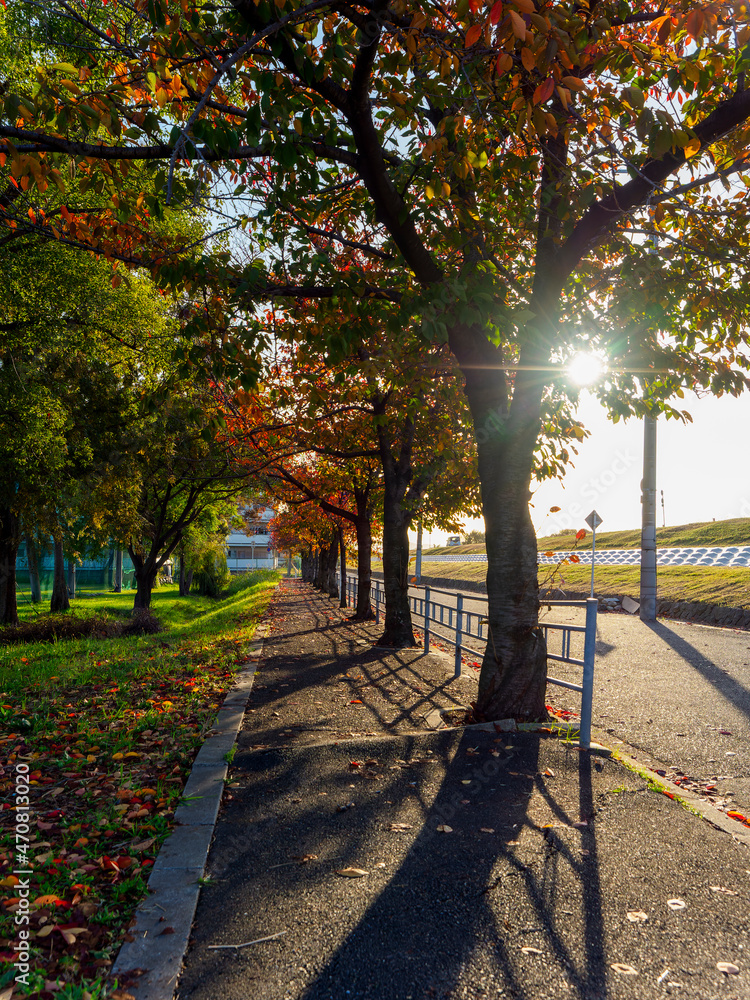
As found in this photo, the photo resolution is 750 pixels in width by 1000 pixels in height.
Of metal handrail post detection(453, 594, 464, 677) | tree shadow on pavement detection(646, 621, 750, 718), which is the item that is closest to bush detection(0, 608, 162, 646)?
metal handrail post detection(453, 594, 464, 677)

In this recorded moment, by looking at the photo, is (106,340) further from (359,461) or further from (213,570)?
(213,570)

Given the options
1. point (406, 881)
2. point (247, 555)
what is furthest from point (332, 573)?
point (247, 555)

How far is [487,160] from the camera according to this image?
18.2ft

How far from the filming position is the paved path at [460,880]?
8.53 feet

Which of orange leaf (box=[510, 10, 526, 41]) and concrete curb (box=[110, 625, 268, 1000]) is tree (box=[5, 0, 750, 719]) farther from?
concrete curb (box=[110, 625, 268, 1000])

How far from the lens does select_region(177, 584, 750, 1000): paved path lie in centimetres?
260

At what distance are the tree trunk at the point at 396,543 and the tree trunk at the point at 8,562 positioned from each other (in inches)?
432

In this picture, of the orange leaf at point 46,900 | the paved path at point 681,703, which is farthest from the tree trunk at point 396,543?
the orange leaf at point 46,900

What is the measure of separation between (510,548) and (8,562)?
54.9 ft

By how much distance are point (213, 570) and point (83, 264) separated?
114ft

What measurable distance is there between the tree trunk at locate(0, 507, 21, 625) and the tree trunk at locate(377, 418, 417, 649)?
11.0 metres

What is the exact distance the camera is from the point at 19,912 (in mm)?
2969

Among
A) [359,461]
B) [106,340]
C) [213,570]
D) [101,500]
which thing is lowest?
[213,570]

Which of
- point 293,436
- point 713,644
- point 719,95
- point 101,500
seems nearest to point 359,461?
point 293,436
